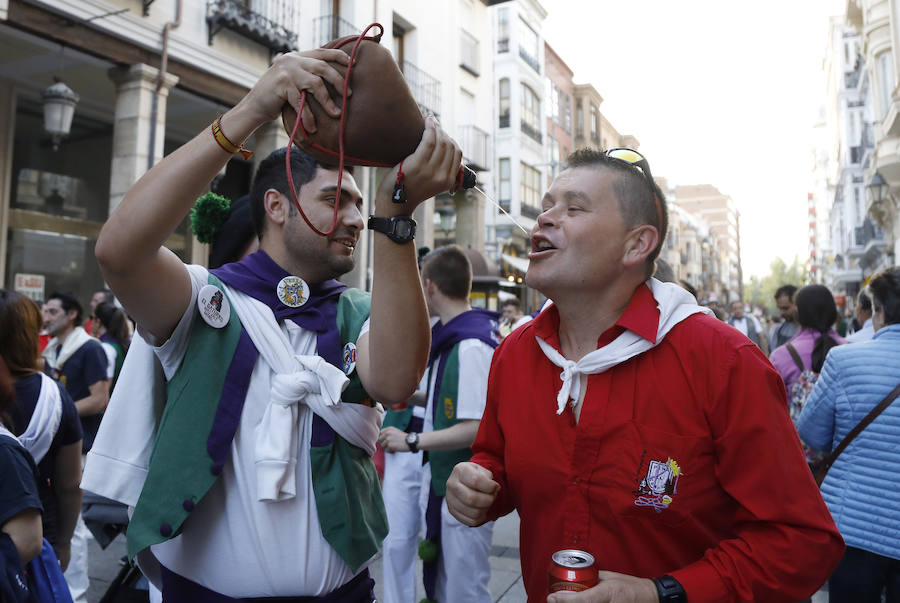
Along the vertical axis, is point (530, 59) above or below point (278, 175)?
above

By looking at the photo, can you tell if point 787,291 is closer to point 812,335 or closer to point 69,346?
point 812,335

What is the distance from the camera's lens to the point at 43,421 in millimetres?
3053

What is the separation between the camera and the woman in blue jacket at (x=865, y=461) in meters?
2.94

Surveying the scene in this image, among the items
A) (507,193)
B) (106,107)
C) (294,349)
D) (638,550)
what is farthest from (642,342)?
(507,193)

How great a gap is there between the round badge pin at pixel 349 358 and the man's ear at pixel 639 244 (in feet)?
2.85

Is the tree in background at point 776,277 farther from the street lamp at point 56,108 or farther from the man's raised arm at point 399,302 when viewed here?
the man's raised arm at point 399,302

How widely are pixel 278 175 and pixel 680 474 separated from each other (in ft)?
5.15

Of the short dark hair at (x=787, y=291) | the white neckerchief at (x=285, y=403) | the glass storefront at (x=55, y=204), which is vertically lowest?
the white neckerchief at (x=285, y=403)

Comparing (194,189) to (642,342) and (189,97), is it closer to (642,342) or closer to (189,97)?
(642,342)

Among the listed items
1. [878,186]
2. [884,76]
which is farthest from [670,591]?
[884,76]

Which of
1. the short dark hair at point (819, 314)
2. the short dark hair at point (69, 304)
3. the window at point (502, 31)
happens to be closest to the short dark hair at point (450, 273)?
the short dark hair at point (819, 314)

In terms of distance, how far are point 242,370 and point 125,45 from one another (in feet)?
32.8

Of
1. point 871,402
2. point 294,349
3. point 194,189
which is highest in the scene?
point 194,189

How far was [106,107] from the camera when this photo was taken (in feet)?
40.7
